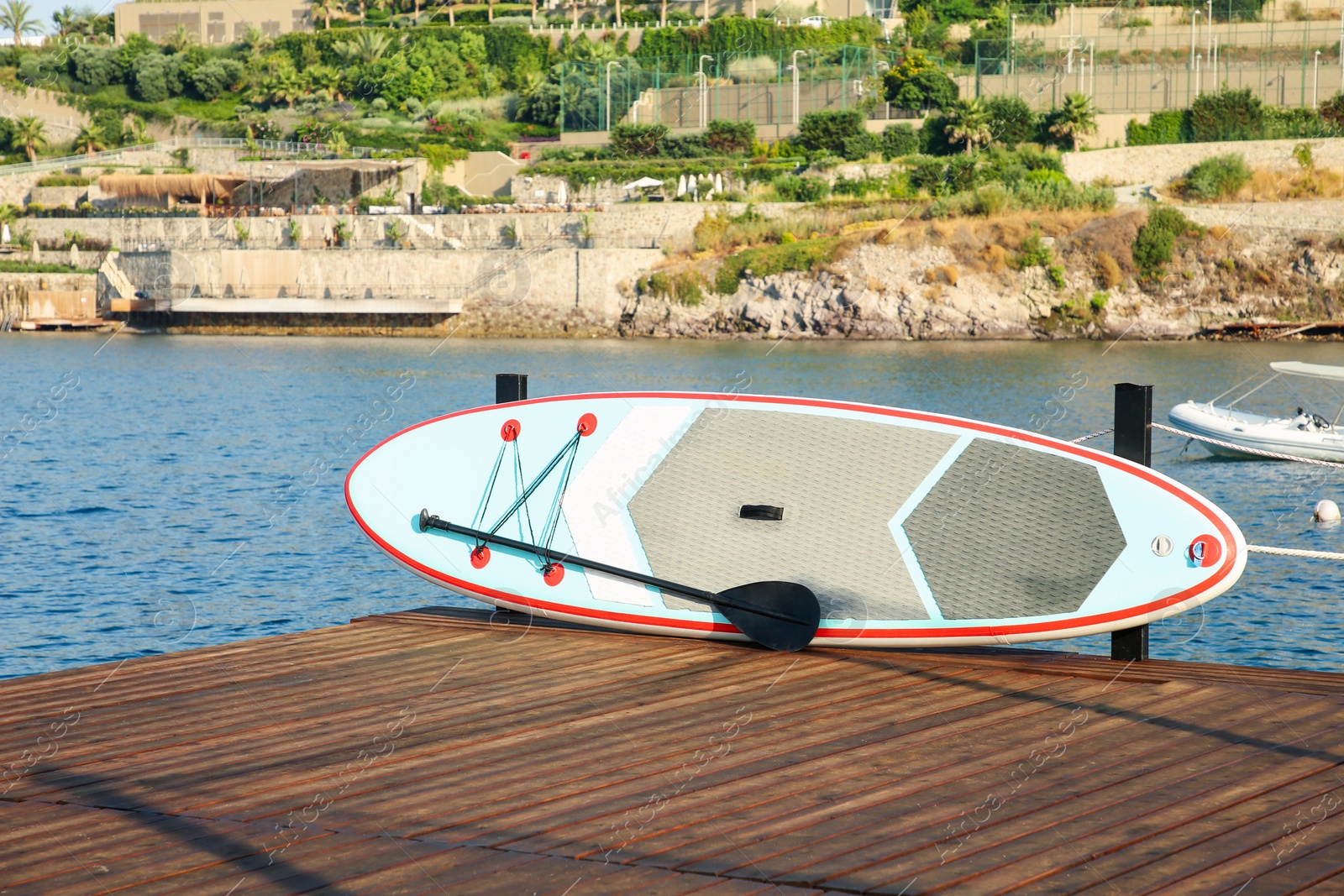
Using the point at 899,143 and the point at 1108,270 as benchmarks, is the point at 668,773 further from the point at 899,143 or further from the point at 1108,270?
the point at 899,143

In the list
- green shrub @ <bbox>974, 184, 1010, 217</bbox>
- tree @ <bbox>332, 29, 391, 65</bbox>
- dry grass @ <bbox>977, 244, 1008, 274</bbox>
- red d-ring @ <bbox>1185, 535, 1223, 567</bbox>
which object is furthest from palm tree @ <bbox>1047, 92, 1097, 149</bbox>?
red d-ring @ <bbox>1185, 535, 1223, 567</bbox>

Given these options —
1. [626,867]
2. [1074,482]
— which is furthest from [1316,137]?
[626,867]

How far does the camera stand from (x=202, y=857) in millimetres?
4613

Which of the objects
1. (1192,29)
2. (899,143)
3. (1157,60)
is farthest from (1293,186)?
(899,143)

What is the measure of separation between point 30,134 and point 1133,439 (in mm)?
102619

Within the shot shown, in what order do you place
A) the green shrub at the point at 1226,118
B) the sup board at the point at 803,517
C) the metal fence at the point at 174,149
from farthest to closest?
1. the metal fence at the point at 174,149
2. the green shrub at the point at 1226,118
3. the sup board at the point at 803,517

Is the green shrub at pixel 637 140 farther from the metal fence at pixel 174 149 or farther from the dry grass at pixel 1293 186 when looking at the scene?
the dry grass at pixel 1293 186

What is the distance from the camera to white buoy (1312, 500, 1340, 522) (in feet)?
67.4

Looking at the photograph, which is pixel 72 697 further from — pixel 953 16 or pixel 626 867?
pixel 953 16

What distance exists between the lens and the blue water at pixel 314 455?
15031 mm

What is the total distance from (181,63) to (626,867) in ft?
378

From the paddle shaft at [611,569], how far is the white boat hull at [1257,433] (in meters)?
20.0

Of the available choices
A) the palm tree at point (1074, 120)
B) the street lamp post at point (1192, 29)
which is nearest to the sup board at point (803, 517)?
the palm tree at point (1074, 120)

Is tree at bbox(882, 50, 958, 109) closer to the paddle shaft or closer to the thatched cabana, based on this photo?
the thatched cabana
